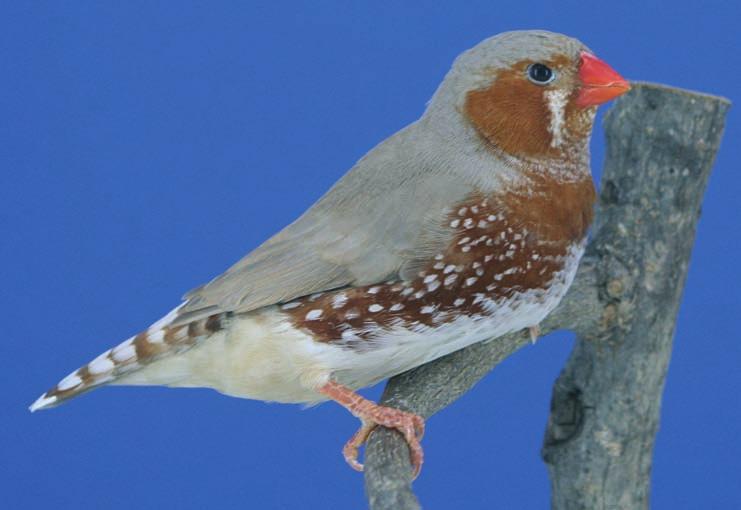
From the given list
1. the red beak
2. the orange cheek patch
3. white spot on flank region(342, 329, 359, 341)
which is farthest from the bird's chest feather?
the red beak

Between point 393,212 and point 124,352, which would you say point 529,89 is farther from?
point 124,352

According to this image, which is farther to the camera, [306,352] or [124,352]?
[124,352]

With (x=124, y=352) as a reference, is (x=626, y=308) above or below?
above

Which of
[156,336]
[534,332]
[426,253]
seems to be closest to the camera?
[426,253]

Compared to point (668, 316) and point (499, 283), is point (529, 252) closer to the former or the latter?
point (499, 283)

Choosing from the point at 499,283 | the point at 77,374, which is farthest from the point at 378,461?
the point at 77,374

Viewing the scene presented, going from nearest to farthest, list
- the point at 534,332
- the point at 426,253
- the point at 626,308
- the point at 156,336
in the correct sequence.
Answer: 1. the point at 426,253
2. the point at 156,336
3. the point at 534,332
4. the point at 626,308

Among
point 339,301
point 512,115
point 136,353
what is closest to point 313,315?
point 339,301

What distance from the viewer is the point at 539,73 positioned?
8.64 feet

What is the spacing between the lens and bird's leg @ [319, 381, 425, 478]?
104 inches

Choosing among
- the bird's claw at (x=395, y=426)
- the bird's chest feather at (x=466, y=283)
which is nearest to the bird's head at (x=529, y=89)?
the bird's chest feather at (x=466, y=283)

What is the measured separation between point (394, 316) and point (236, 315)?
1.28 ft

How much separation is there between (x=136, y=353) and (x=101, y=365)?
10cm

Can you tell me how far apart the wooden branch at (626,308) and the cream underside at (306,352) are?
24 cm
